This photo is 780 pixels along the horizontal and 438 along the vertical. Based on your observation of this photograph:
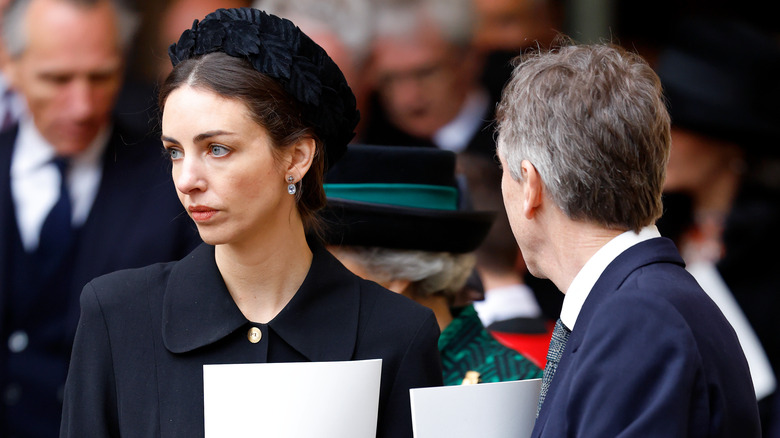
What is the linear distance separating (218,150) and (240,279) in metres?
0.31

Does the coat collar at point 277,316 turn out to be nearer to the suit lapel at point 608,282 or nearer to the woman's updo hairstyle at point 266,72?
the woman's updo hairstyle at point 266,72

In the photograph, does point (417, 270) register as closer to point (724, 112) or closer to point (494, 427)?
point (494, 427)

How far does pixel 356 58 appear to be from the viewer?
396 centimetres

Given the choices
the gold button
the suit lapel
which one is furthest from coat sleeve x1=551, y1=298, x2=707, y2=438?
the gold button

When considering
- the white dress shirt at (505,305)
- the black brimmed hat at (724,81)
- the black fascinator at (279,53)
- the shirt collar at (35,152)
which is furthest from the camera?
the black brimmed hat at (724,81)

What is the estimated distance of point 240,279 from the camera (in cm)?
206

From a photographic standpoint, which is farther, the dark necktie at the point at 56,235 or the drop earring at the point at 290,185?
the dark necktie at the point at 56,235

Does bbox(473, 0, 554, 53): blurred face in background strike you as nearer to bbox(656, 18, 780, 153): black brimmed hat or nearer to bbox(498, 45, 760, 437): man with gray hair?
bbox(656, 18, 780, 153): black brimmed hat

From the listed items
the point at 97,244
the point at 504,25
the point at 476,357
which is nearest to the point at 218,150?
the point at 476,357

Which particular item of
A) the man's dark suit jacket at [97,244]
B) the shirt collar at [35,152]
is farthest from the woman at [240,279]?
the shirt collar at [35,152]

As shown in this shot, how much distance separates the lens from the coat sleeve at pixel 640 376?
1531 mm

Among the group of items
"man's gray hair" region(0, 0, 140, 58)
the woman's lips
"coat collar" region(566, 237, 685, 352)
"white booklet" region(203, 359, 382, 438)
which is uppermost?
"man's gray hair" region(0, 0, 140, 58)

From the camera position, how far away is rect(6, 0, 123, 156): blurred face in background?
3.45m

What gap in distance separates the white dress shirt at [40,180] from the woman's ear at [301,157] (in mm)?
1685
